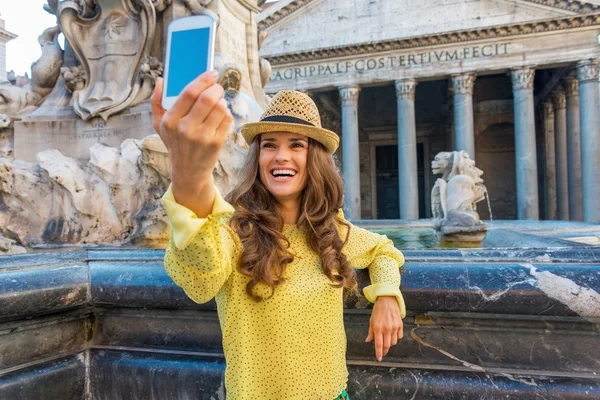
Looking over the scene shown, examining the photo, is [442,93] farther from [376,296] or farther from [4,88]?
[376,296]

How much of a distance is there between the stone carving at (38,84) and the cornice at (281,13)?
19.8 metres

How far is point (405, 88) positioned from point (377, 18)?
369 cm

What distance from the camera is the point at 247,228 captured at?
1.27m

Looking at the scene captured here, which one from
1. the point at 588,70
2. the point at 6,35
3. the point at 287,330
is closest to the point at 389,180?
the point at 588,70

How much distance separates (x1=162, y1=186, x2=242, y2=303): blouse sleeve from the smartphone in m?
0.24

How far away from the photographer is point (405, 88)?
21.9 m

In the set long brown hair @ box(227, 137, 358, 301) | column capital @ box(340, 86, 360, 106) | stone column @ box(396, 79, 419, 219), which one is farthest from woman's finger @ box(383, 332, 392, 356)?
column capital @ box(340, 86, 360, 106)

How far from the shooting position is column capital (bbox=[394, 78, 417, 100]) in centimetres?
2178

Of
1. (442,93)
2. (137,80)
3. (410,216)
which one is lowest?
(410,216)

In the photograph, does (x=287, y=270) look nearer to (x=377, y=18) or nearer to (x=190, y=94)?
(x=190, y=94)

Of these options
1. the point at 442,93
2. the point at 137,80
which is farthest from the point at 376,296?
the point at 442,93

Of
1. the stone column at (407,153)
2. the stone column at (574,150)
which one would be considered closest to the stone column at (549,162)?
the stone column at (574,150)

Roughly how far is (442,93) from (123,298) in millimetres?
28018

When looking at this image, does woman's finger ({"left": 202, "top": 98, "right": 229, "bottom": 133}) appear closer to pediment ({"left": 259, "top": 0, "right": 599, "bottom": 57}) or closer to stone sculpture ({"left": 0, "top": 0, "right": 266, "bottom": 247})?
stone sculpture ({"left": 0, "top": 0, "right": 266, "bottom": 247})
